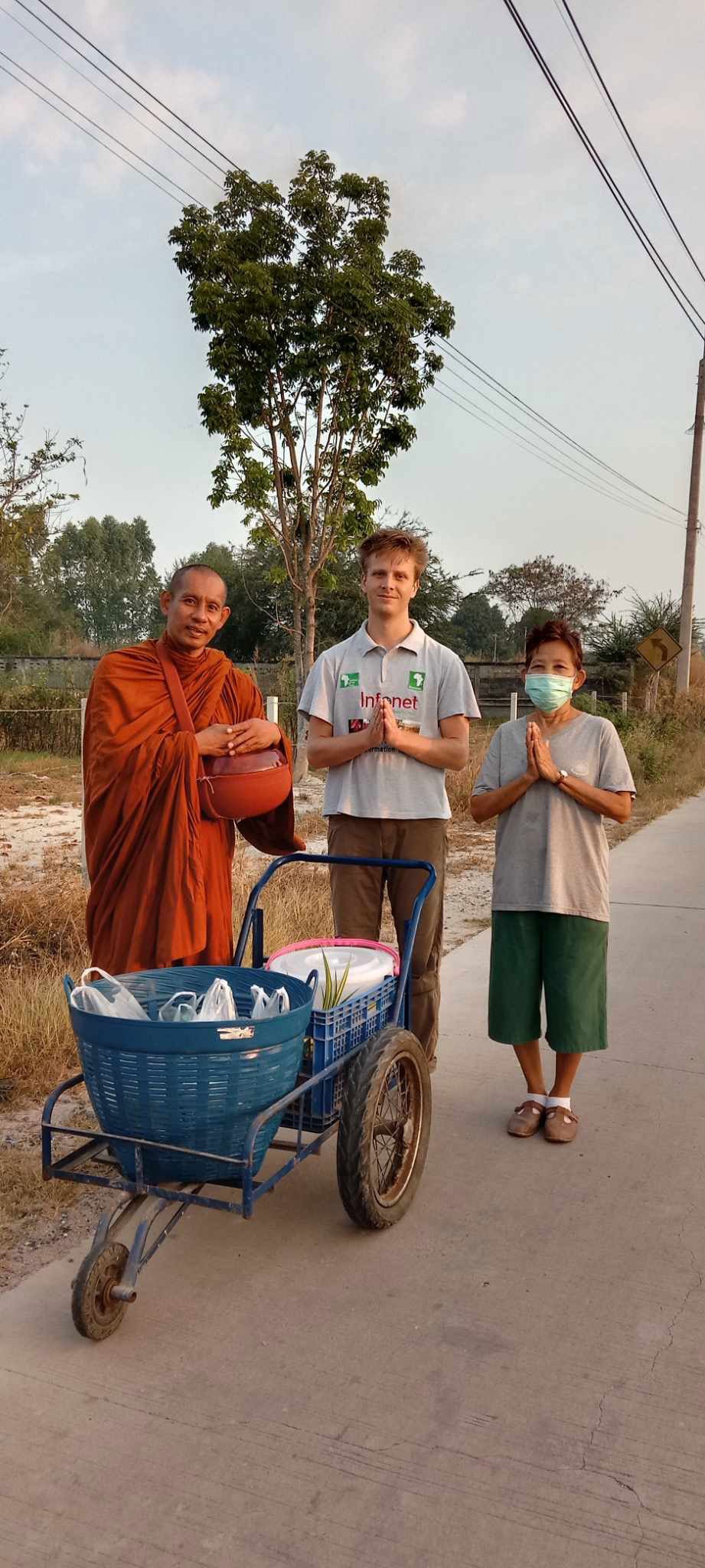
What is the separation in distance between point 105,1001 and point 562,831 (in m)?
1.80

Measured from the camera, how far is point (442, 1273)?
3.09 meters

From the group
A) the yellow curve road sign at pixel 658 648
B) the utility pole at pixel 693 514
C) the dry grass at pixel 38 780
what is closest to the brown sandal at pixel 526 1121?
the dry grass at pixel 38 780

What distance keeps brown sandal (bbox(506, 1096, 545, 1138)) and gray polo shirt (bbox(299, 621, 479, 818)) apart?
1.07 m

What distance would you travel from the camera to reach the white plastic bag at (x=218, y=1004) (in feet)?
9.00

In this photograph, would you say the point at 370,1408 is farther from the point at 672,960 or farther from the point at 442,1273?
the point at 672,960

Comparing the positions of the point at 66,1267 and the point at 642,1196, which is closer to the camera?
the point at 66,1267

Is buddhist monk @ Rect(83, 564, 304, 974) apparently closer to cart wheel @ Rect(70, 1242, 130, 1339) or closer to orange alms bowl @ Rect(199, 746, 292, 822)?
orange alms bowl @ Rect(199, 746, 292, 822)

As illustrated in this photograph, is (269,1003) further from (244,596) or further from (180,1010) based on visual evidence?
(244,596)

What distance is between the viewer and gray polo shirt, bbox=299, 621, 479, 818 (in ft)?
13.4

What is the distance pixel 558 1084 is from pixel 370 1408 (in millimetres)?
1751

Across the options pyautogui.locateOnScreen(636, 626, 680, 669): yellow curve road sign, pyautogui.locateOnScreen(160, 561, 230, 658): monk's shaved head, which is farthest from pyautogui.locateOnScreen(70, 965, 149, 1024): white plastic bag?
pyautogui.locateOnScreen(636, 626, 680, 669): yellow curve road sign

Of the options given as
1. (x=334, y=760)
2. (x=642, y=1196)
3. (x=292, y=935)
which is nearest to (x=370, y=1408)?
(x=642, y=1196)

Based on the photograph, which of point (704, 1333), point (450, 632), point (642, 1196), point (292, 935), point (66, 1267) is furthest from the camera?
point (450, 632)

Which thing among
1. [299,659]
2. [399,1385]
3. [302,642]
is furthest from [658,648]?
[399,1385]
